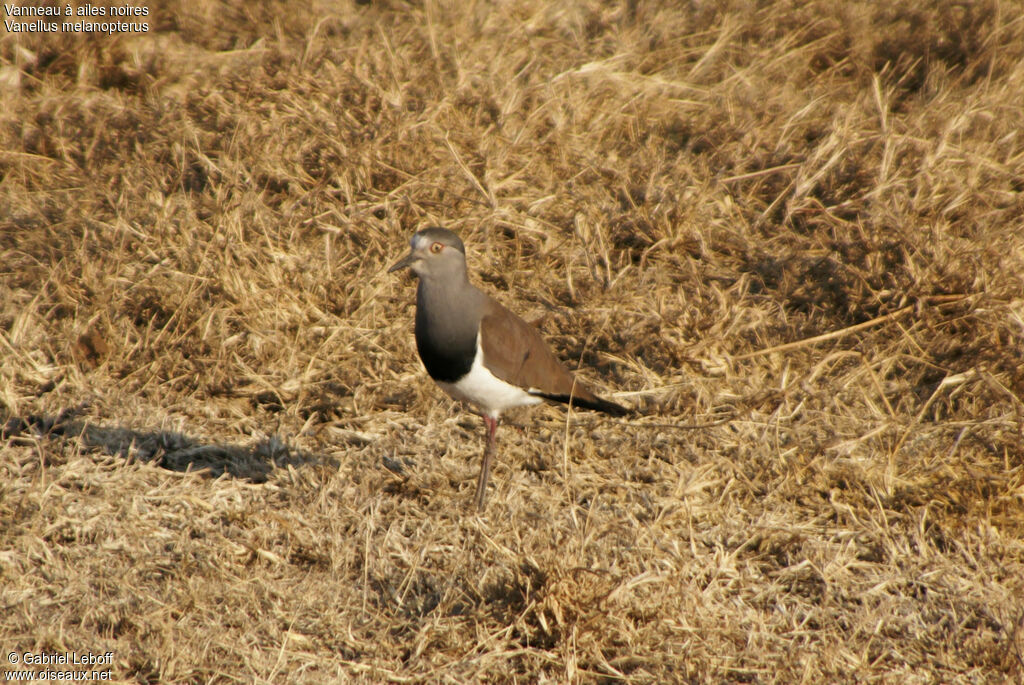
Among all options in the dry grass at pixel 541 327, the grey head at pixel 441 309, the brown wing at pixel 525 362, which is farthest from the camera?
the brown wing at pixel 525 362

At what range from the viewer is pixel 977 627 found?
3467 millimetres

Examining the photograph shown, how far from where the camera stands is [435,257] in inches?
160

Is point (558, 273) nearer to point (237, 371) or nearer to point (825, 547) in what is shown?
point (237, 371)

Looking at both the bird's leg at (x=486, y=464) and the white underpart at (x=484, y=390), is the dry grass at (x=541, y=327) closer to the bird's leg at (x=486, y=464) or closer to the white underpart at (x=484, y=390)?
the bird's leg at (x=486, y=464)

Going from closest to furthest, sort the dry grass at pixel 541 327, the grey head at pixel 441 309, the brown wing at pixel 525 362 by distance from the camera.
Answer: the dry grass at pixel 541 327 → the grey head at pixel 441 309 → the brown wing at pixel 525 362

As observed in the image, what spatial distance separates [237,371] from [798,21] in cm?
438

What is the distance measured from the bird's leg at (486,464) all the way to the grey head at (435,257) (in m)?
0.64

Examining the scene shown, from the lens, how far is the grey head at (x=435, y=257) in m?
4.04

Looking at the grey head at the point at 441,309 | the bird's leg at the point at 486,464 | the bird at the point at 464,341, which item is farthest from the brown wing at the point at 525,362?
the bird's leg at the point at 486,464

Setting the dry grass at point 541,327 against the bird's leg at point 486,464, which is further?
the bird's leg at point 486,464

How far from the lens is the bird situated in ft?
13.2

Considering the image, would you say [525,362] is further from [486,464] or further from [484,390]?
[486,464]

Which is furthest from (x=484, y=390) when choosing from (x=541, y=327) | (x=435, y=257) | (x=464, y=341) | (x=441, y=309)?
(x=541, y=327)

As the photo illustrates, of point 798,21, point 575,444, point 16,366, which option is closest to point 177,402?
point 16,366
